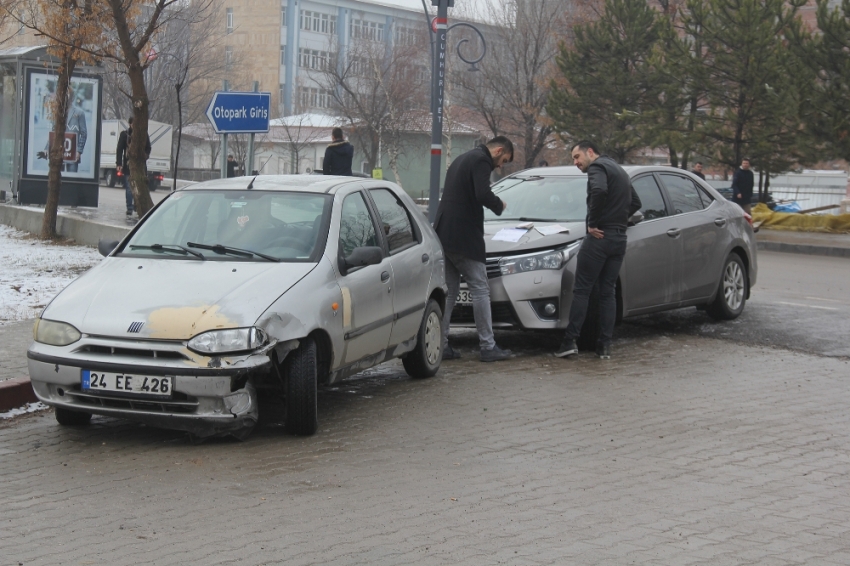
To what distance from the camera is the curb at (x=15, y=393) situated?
23.5 feet

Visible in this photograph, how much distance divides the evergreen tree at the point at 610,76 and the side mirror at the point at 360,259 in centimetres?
2926

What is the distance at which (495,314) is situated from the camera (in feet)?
30.6

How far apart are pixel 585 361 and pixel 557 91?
28.4 meters

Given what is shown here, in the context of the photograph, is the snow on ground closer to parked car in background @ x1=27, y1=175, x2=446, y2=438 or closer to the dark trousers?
parked car in background @ x1=27, y1=175, x2=446, y2=438

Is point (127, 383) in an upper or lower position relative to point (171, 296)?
lower

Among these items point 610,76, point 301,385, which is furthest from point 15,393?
point 610,76

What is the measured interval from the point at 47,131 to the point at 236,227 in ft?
54.8

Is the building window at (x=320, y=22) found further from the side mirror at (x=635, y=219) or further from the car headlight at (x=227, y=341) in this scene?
the car headlight at (x=227, y=341)

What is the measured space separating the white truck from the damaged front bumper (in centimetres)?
4273

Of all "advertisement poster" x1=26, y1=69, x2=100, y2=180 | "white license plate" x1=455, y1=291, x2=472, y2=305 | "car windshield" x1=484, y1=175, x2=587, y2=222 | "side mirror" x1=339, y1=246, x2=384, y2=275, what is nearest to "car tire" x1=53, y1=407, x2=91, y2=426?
"side mirror" x1=339, y1=246, x2=384, y2=275

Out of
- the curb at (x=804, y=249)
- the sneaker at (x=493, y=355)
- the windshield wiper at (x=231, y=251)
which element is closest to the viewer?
the windshield wiper at (x=231, y=251)

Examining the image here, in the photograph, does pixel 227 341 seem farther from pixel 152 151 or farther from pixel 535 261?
pixel 152 151

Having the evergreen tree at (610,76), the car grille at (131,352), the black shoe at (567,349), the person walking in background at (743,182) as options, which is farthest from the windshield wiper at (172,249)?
the evergreen tree at (610,76)

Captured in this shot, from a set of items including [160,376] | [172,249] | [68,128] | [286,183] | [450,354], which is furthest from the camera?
[68,128]
